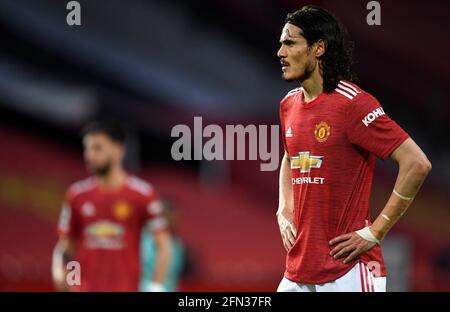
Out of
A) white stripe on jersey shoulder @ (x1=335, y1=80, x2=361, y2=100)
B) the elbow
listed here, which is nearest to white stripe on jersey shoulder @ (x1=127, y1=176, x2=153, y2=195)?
white stripe on jersey shoulder @ (x1=335, y1=80, x2=361, y2=100)

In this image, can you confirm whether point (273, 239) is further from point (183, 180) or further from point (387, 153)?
point (387, 153)

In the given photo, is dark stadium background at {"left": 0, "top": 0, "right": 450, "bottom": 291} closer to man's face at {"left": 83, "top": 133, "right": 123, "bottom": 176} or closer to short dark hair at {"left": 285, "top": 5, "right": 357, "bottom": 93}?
man's face at {"left": 83, "top": 133, "right": 123, "bottom": 176}

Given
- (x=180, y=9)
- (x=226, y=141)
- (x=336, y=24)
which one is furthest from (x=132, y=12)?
(x=336, y=24)

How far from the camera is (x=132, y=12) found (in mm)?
13867

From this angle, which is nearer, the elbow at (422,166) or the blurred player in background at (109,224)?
the elbow at (422,166)

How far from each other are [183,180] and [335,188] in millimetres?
9367

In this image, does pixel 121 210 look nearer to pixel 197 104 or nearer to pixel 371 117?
pixel 371 117

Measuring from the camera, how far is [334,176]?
373 cm

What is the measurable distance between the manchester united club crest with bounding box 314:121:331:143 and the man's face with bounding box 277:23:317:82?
0.86ft

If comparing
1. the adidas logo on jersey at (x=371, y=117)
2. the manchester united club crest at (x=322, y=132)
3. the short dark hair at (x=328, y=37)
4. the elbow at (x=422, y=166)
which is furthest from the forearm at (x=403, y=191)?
the short dark hair at (x=328, y=37)

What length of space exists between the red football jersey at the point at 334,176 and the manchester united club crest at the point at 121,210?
3363 millimetres

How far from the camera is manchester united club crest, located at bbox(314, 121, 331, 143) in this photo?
12.3 ft

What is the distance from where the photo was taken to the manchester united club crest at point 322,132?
3.73 meters

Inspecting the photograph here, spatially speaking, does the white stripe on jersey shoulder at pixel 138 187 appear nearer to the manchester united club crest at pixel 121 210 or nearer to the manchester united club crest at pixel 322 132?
the manchester united club crest at pixel 121 210
